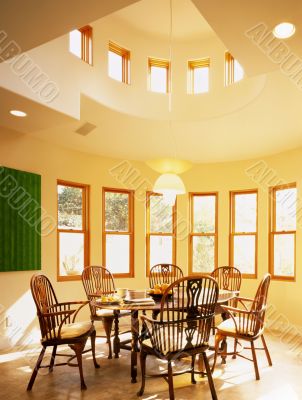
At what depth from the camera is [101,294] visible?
4.30m

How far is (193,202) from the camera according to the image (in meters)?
6.46

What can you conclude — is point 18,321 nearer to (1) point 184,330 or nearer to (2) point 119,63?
(1) point 184,330

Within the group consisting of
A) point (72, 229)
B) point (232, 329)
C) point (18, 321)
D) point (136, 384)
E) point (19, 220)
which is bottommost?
point (136, 384)

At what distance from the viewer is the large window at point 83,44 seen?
15.1 feet

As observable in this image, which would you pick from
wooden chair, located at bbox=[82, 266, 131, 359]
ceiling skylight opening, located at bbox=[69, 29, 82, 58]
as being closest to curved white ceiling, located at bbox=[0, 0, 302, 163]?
ceiling skylight opening, located at bbox=[69, 29, 82, 58]

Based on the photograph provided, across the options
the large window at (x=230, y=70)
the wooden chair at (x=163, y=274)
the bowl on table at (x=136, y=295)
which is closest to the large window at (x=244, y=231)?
the wooden chair at (x=163, y=274)

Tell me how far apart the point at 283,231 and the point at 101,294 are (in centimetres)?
306

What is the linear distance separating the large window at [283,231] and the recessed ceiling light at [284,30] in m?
3.34

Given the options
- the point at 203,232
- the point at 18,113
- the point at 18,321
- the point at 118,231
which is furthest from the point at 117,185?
the point at 18,321

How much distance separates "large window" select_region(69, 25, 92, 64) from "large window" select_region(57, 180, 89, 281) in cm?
187

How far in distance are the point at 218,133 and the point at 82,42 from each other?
2.36m

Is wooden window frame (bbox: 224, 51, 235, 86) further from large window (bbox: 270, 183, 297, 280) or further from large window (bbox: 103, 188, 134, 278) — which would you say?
large window (bbox: 103, 188, 134, 278)

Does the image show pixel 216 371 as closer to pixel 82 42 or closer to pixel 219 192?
pixel 219 192

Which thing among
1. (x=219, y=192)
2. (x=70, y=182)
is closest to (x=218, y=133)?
(x=219, y=192)
